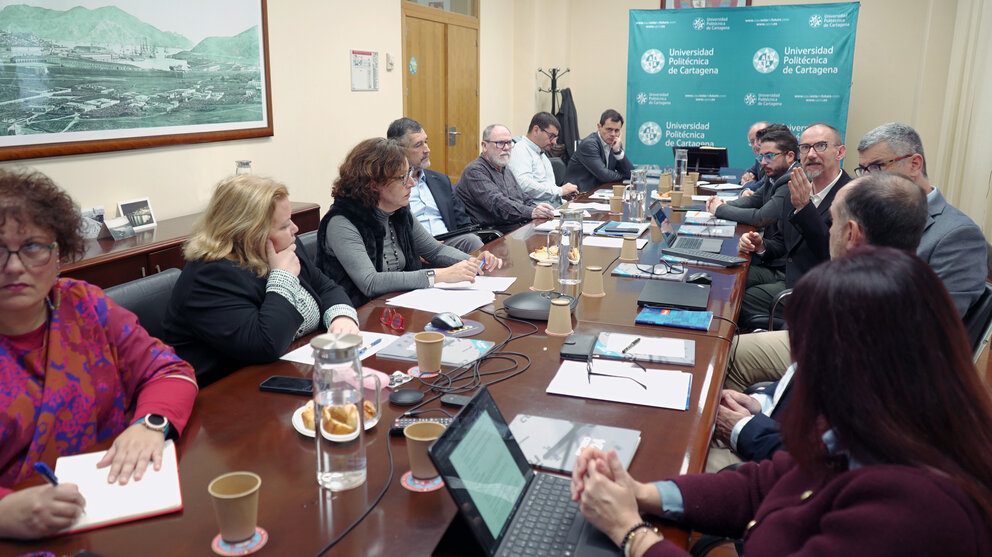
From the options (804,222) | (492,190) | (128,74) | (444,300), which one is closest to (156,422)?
(444,300)

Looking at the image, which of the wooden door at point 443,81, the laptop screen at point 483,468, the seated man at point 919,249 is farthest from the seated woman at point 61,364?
the wooden door at point 443,81

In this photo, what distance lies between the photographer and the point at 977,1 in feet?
19.0

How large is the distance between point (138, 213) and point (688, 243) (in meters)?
2.65

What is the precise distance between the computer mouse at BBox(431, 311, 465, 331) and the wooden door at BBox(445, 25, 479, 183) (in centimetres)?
495

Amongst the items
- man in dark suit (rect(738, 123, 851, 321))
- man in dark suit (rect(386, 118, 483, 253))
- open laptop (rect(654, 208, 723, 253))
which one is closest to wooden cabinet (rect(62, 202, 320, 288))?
man in dark suit (rect(386, 118, 483, 253))

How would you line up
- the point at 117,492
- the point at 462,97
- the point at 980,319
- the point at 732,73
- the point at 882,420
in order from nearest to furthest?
the point at 882,420 → the point at 117,492 → the point at 980,319 → the point at 462,97 → the point at 732,73

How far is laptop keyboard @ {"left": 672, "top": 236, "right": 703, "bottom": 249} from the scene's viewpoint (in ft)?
10.4

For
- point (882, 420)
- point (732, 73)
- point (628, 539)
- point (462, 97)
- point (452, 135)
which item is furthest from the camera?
point (732, 73)

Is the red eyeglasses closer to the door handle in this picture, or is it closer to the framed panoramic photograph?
the framed panoramic photograph

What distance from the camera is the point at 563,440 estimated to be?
1324mm

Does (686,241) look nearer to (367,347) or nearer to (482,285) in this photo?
(482,285)

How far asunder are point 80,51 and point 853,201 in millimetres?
3268

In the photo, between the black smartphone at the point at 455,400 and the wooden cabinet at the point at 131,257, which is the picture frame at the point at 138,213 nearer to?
the wooden cabinet at the point at 131,257

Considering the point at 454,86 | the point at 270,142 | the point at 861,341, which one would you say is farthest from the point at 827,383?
the point at 454,86
